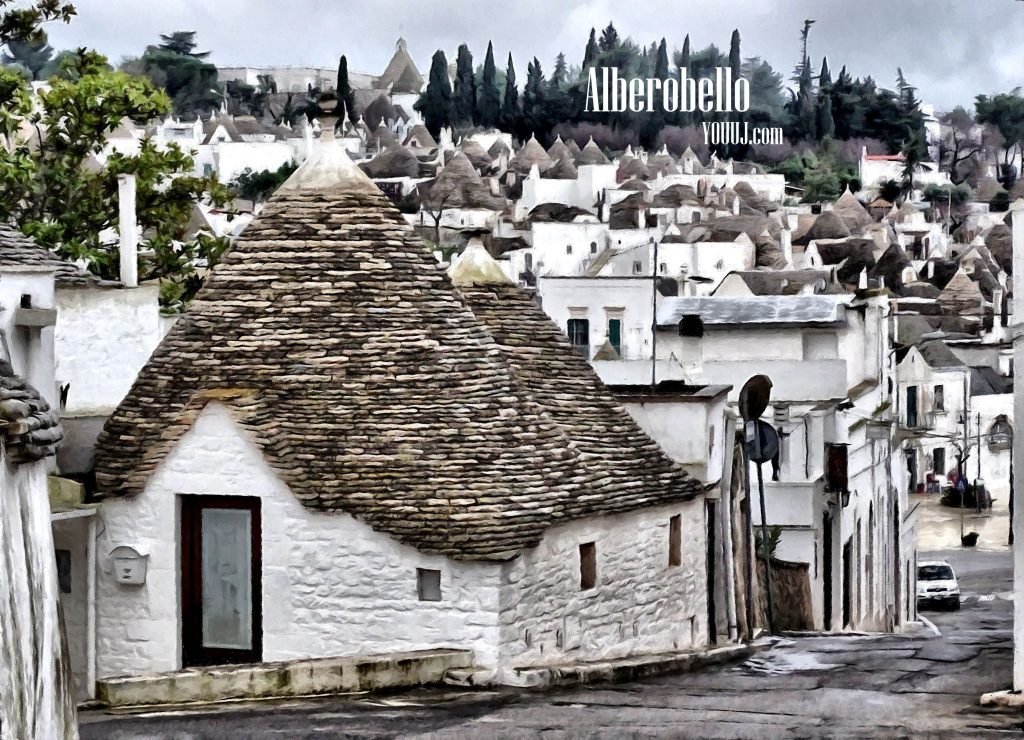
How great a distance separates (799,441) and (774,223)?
395 feet

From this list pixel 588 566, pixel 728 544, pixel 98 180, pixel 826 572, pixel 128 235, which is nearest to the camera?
pixel 588 566

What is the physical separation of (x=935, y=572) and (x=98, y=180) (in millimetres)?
28208

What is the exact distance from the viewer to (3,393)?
1365cm

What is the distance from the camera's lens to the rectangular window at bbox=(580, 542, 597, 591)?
25.6 m

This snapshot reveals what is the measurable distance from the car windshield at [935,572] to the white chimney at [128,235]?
114 feet

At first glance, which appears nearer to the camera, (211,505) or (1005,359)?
(211,505)

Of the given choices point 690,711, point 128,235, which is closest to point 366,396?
point 690,711

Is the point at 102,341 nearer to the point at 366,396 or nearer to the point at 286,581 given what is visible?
the point at 366,396

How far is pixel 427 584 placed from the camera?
78.7 ft

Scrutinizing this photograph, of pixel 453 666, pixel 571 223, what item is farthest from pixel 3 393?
pixel 571 223

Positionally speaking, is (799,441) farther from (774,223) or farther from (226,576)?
(774,223)

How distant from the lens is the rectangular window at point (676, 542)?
27906mm

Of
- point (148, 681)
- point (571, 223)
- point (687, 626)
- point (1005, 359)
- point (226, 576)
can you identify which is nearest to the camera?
point (148, 681)

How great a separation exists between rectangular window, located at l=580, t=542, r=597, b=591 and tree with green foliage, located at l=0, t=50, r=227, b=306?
55.5 ft
